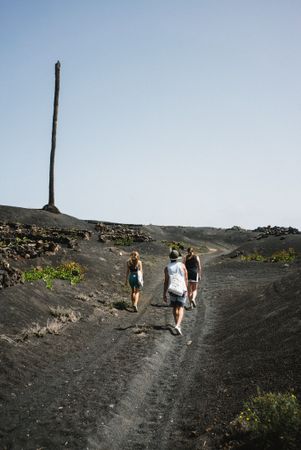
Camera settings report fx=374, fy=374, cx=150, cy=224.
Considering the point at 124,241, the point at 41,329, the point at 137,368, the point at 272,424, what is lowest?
the point at 137,368

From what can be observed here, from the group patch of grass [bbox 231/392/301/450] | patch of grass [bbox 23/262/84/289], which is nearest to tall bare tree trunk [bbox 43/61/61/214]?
patch of grass [bbox 23/262/84/289]

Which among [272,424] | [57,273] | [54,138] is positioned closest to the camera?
[272,424]

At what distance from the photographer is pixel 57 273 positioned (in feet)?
53.4

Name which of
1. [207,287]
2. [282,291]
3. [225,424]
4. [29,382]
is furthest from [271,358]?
[207,287]

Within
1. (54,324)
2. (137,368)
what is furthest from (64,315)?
(137,368)

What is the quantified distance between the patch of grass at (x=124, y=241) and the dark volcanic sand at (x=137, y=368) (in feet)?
63.6

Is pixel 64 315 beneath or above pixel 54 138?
beneath

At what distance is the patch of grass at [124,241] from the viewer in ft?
113

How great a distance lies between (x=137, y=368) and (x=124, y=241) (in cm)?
2774

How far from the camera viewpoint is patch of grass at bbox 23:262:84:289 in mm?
14652

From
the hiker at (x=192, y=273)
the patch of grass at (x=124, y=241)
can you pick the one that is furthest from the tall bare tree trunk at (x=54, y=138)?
the hiker at (x=192, y=273)

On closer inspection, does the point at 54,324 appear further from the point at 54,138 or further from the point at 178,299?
the point at 54,138

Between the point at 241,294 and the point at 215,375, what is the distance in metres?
9.05

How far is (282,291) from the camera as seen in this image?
13.1m
